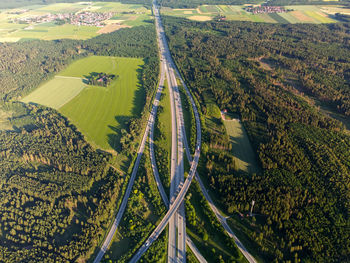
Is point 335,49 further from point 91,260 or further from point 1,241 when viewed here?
point 1,241

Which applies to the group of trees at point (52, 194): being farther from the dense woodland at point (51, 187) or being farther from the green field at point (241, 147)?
the green field at point (241, 147)

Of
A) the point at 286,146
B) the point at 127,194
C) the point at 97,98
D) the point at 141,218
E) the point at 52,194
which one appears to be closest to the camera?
the point at 141,218

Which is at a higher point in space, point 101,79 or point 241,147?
point 101,79

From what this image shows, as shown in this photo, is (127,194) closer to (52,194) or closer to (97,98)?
(52,194)

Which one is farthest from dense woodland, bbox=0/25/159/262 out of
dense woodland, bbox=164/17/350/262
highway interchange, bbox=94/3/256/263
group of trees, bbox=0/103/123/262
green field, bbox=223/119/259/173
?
green field, bbox=223/119/259/173

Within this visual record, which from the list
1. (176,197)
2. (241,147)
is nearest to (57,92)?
(176,197)

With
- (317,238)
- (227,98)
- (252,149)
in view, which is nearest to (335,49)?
(227,98)
